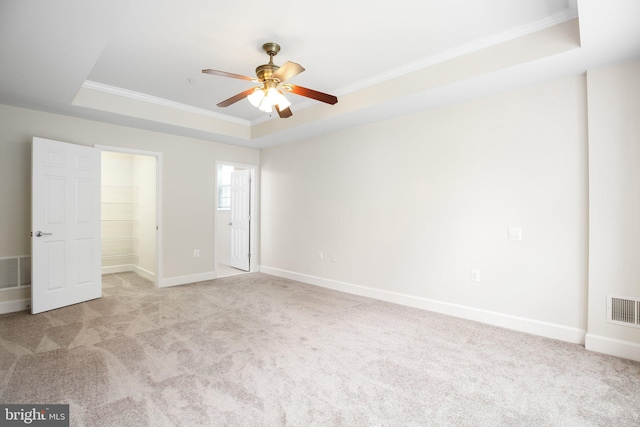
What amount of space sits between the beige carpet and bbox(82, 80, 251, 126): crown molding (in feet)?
8.81

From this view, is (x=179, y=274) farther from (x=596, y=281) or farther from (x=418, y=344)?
(x=596, y=281)

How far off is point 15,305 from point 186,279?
2.07 m

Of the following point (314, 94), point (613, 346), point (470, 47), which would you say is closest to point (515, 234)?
point (613, 346)

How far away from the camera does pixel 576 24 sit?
2.48 m

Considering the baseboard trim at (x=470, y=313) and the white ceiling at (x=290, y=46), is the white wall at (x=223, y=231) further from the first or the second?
the white ceiling at (x=290, y=46)

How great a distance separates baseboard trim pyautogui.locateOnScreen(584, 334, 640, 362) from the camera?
2639 millimetres

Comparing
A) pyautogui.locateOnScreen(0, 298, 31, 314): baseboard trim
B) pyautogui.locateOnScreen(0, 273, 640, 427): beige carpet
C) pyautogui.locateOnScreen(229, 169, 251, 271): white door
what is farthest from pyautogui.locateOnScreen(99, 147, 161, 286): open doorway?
pyautogui.locateOnScreen(0, 273, 640, 427): beige carpet

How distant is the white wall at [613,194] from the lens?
266 cm

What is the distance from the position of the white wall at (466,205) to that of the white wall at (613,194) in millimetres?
132

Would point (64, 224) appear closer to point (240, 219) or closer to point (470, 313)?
point (240, 219)

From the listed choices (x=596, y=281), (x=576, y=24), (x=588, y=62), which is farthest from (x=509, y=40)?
(x=596, y=281)

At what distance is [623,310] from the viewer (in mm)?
2697

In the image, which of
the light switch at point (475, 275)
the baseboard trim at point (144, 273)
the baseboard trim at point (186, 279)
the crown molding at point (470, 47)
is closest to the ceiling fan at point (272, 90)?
the crown molding at point (470, 47)

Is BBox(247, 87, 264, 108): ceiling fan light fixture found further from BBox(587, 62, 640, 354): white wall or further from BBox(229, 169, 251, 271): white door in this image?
BBox(229, 169, 251, 271): white door
